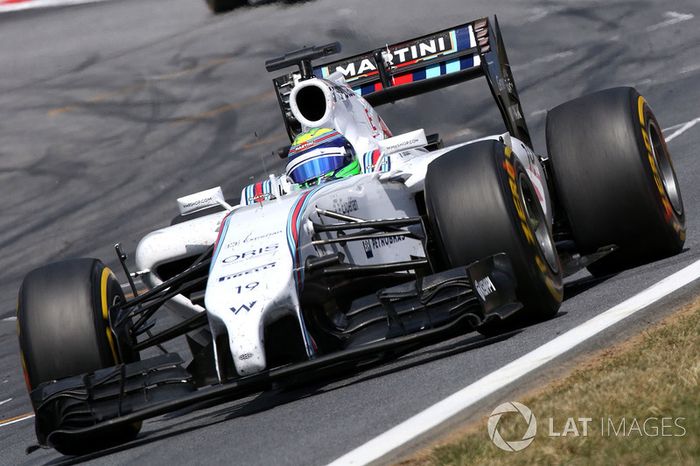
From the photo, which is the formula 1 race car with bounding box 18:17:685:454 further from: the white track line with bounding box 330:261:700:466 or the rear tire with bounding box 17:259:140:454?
the white track line with bounding box 330:261:700:466

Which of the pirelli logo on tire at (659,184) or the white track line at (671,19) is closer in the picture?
the pirelli logo on tire at (659,184)

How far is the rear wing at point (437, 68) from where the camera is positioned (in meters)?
10.8

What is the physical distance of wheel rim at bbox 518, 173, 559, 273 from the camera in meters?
7.70

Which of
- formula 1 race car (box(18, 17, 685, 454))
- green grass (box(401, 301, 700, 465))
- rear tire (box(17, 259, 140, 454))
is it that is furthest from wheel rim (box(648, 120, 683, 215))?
rear tire (box(17, 259, 140, 454))

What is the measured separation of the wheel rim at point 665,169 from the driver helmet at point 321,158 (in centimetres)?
212

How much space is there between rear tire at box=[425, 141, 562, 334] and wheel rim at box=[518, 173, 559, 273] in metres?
0.23

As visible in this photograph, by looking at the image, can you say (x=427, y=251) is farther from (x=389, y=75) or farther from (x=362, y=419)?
(x=389, y=75)

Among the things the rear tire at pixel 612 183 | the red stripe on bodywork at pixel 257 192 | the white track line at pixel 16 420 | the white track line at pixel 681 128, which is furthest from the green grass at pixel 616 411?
the white track line at pixel 681 128

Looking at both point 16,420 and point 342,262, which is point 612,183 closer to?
point 342,262

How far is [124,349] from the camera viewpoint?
25.1 feet

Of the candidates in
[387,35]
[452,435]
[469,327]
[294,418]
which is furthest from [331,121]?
[387,35]

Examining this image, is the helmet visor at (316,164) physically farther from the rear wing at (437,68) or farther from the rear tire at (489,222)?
the rear wing at (437,68)

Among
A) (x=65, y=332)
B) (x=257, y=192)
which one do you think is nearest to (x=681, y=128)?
(x=257, y=192)

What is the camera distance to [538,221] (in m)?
7.87
